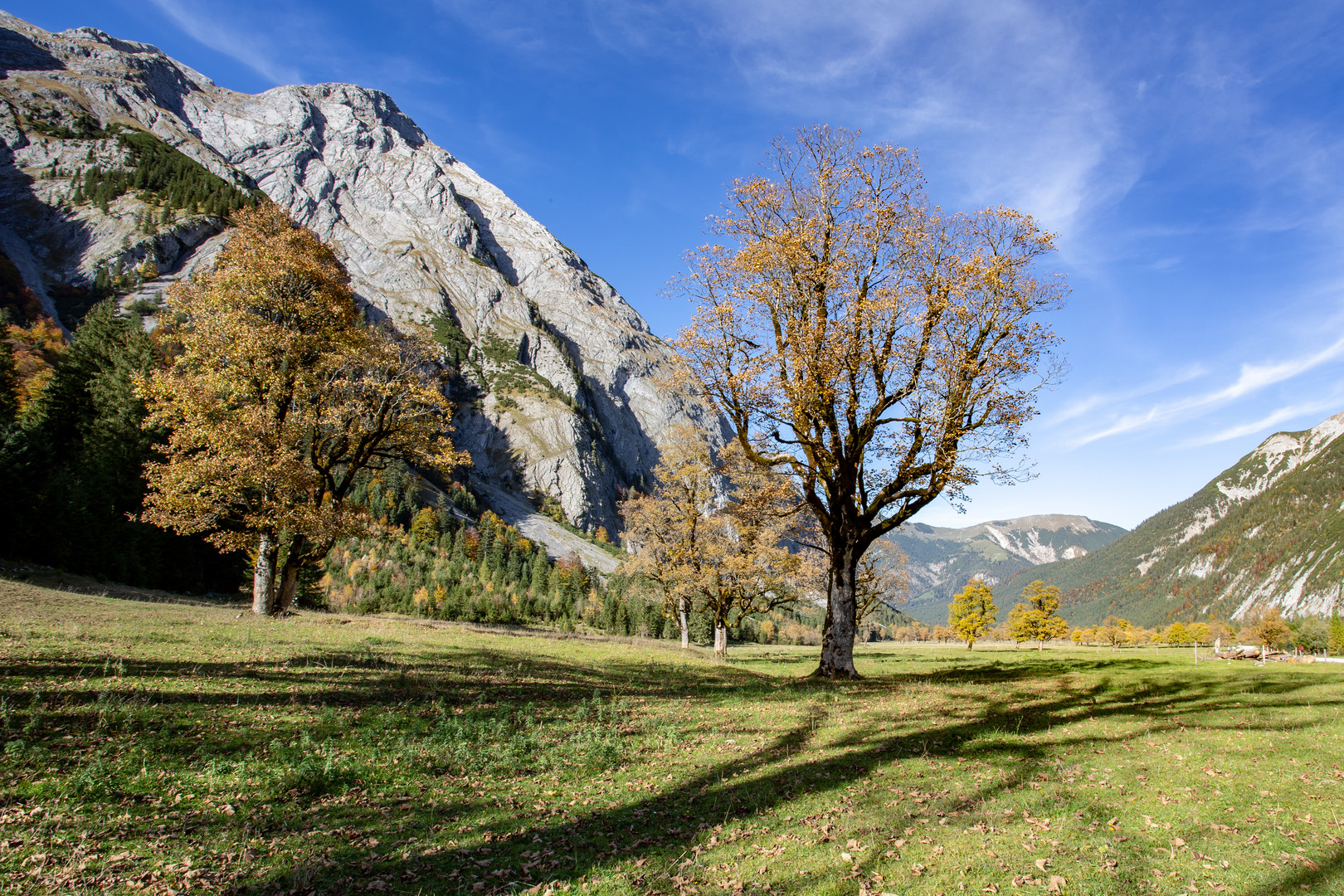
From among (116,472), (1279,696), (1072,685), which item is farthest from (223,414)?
(116,472)

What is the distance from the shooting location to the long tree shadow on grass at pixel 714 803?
5.70 metres

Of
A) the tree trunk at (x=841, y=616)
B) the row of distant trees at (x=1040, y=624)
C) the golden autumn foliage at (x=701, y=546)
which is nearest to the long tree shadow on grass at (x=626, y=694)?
the tree trunk at (x=841, y=616)

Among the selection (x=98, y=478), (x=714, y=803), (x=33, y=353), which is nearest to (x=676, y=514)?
(x=714, y=803)

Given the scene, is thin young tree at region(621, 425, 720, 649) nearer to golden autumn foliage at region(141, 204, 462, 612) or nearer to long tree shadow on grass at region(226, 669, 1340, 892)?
golden autumn foliage at region(141, 204, 462, 612)

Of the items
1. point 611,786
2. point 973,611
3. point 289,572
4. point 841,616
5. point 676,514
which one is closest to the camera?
point 611,786

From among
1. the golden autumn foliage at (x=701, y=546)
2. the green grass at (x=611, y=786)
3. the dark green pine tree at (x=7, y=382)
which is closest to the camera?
the green grass at (x=611, y=786)

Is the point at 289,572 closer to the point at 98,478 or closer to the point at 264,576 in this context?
the point at 264,576

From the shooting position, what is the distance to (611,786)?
8.47 meters

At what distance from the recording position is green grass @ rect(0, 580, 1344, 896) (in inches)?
221

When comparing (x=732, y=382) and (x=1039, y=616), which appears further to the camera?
(x=1039, y=616)

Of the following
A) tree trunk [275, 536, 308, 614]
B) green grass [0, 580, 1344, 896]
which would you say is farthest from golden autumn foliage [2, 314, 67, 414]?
green grass [0, 580, 1344, 896]

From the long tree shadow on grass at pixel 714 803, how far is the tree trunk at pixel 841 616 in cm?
714

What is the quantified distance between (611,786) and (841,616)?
46.9 ft

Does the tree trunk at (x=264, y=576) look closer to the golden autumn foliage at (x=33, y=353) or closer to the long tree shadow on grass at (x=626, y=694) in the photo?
the long tree shadow on grass at (x=626, y=694)
